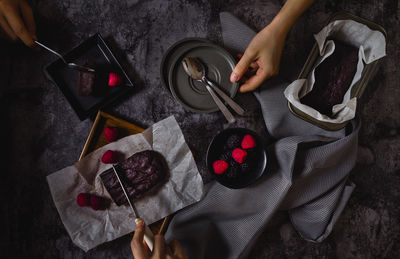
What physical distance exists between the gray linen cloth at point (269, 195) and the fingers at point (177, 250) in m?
0.08

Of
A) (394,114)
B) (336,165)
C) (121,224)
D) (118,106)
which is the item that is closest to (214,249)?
(121,224)

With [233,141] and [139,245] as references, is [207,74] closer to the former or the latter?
[233,141]

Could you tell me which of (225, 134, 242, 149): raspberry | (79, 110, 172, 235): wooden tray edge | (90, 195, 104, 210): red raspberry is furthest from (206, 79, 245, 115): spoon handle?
(90, 195, 104, 210): red raspberry

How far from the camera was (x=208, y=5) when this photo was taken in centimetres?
118

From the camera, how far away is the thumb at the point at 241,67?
1.01 meters

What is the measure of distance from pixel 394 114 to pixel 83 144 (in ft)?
4.33

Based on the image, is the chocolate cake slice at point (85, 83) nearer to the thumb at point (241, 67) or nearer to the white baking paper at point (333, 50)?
the thumb at point (241, 67)

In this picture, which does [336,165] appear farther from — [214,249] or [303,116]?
[214,249]

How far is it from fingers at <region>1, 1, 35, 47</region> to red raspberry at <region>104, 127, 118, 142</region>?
0.44 metres

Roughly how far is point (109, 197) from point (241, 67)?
697 millimetres

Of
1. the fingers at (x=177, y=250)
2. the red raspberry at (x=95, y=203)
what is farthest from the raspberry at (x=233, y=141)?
the red raspberry at (x=95, y=203)

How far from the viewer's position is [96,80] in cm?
110

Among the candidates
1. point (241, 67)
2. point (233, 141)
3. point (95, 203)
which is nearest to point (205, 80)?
point (241, 67)

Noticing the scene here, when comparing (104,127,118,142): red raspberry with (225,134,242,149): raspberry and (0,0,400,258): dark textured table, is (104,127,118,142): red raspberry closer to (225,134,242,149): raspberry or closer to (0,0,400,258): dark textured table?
(0,0,400,258): dark textured table
